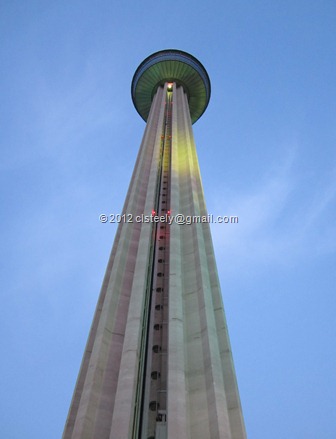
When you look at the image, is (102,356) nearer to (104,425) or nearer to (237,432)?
(104,425)

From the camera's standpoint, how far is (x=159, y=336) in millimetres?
12789

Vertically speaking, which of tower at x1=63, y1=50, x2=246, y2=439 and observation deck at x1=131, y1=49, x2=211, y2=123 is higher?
observation deck at x1=131, y1=49, x2=211, y2=123

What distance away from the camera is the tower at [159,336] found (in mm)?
9867

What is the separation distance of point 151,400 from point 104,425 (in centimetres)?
146

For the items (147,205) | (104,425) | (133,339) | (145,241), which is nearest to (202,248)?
(145,241)

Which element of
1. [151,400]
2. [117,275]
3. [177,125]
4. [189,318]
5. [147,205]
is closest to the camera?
[151,400]

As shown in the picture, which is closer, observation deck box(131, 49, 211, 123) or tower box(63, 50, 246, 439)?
tower box(63, 50, 246, 439)

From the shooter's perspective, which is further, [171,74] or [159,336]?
[171,74]

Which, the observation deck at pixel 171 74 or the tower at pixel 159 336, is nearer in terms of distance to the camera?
the tower at pixel 159 336

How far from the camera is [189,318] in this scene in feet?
43.1

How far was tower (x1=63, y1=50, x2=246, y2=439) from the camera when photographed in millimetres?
9867

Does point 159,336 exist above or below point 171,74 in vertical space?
below

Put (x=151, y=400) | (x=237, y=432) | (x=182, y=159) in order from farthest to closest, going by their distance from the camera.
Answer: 1. (x=182, y=159)
2. (x=151, y=400)
3. (x=237, y=432)

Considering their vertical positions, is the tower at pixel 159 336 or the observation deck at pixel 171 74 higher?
the observation deck at pixel 171 74
